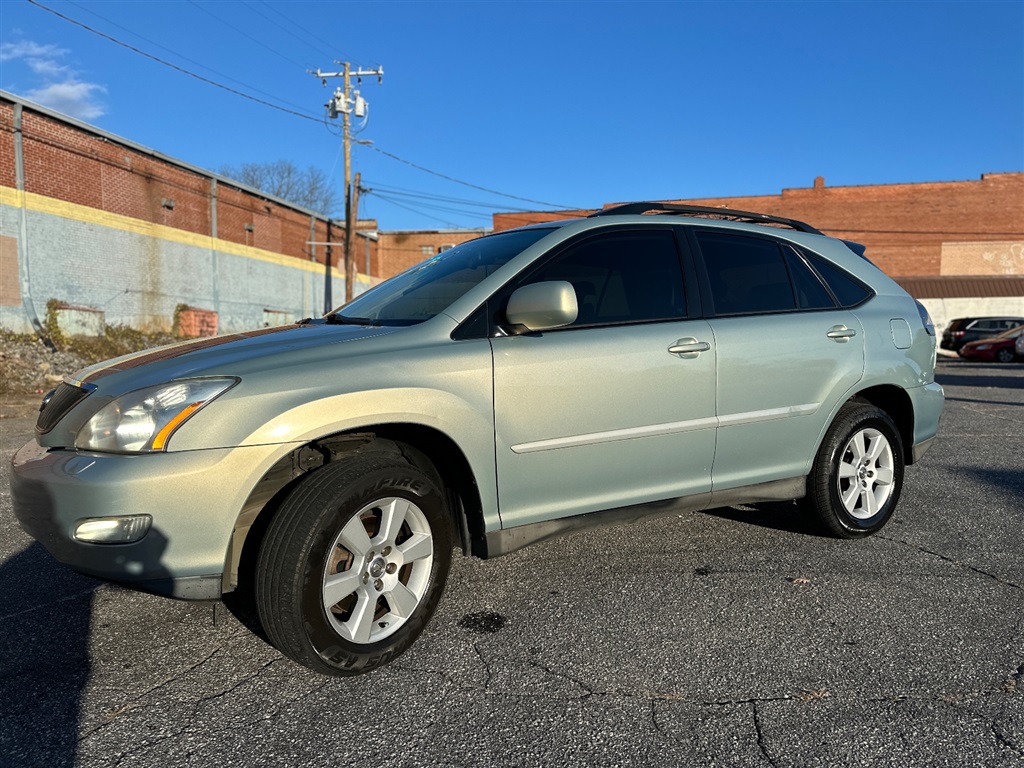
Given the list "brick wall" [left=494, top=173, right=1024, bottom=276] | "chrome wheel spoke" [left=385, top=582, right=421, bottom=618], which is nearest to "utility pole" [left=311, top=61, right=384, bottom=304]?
"brick wall" [left=494, top=173, right=1024, bottom=276]

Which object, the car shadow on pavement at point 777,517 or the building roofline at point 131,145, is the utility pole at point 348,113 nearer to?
the building roofline at point 131,145

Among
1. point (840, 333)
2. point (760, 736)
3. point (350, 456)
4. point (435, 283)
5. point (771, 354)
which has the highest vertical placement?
point (435, 283)

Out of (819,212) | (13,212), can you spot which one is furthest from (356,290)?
(819,212)

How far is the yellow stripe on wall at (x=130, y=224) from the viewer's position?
17.3m

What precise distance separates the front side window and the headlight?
1486 millimetres

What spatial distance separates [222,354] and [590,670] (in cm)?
184

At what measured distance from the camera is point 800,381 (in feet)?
12.5

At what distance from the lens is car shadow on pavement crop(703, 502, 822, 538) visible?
4297mm

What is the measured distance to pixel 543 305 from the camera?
9.61 ft

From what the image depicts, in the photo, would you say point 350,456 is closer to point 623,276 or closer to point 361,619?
point 361,619

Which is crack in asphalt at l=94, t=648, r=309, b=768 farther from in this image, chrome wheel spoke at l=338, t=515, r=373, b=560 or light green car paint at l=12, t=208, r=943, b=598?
chrome wheel spoke at l=338, t=515, r=373, b=560

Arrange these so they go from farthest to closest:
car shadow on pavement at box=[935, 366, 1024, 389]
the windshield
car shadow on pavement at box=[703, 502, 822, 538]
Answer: car shadow on pavement at box=[935, 366, 1024, 389] < car shadow on pavement at box=[703, 502, 822, 538] < the windshield

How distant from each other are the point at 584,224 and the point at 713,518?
2270 millimetres

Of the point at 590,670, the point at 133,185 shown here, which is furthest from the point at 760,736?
the point at 133,185
